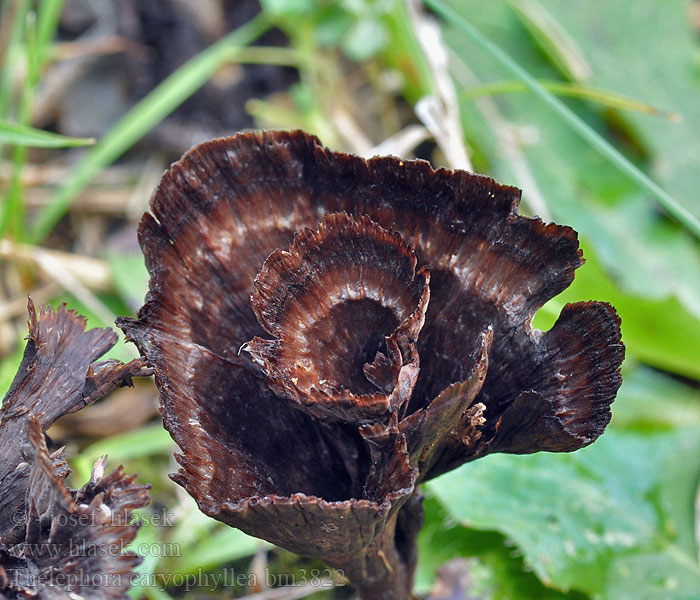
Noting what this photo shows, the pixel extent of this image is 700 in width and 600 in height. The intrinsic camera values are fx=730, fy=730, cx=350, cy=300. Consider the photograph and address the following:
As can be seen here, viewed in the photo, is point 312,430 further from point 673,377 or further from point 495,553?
point 673,377

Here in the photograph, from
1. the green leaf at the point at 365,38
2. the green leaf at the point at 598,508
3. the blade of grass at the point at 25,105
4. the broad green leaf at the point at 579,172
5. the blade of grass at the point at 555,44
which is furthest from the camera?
the blade of grass at the point at 555,44

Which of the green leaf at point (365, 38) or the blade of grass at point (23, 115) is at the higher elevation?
the green leaf at point (365, 38)

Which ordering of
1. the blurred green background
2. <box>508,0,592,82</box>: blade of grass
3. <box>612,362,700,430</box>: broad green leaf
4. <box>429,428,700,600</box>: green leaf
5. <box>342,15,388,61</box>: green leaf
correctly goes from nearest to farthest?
<box>429,428,700,600</box>: green leaf → the blurred green background → <box>612,362,700,430</box>: broad green leaf → <box>342,15,388,61</box>: green leaf → <box>508,0,592,82</box>: blade of grass

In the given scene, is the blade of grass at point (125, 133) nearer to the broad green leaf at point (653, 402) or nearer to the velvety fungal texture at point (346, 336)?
the velvety fungal texture at point (346, 336)

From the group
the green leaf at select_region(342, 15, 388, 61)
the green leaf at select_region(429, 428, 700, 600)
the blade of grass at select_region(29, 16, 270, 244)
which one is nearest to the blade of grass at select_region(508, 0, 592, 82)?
the green leaf at select_region(342, 15, 388, 61)

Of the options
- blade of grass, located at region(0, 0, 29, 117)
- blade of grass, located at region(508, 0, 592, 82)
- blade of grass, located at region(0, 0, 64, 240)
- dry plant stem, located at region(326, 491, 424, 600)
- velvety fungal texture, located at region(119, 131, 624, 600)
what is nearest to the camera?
velvety fungal texture, located at region(119, 131, 624, 600)

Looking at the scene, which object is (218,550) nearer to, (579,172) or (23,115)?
(23,115)

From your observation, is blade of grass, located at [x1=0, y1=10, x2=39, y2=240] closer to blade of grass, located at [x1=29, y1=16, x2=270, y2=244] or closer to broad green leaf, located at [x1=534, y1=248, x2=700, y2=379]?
blade of grass, located at [x1=29, y1=16, x2=270, y2=244]

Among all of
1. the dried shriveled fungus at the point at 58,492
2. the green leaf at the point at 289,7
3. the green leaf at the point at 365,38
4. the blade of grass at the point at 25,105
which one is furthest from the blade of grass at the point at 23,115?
the dried shriveled fungus at the point at 58,492
